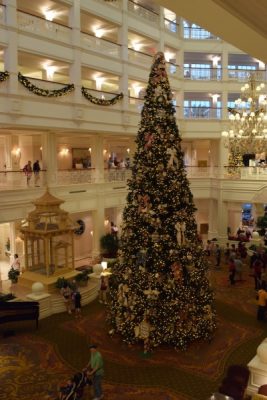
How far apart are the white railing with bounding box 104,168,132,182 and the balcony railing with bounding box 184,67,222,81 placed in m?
7.79

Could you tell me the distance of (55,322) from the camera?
12.3m

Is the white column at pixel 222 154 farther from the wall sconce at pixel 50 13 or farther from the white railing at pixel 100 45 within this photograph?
the wall sconce at pixel 50 13

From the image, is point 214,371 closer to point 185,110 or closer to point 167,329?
point 167,329

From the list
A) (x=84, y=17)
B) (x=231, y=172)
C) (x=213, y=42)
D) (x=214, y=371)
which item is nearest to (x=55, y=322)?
(x=214, y=371)

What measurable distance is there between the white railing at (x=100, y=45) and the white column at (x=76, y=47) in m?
0.56

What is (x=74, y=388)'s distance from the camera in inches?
291

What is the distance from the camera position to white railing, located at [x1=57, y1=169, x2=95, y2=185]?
18969mm

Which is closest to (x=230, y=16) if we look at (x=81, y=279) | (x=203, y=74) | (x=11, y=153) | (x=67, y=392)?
(x=67, y=392)

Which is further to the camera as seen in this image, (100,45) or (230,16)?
(100,45)

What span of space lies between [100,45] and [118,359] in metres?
14.4

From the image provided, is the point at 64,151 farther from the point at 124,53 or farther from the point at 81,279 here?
the point at 81,279

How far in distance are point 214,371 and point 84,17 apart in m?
16.4

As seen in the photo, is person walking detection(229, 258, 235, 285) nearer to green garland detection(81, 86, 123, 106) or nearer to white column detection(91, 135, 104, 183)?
white column detection(91, 135, 104, 183)

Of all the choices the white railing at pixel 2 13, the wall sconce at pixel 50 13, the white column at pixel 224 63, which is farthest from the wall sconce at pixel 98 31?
the white column at pixel 224 63
